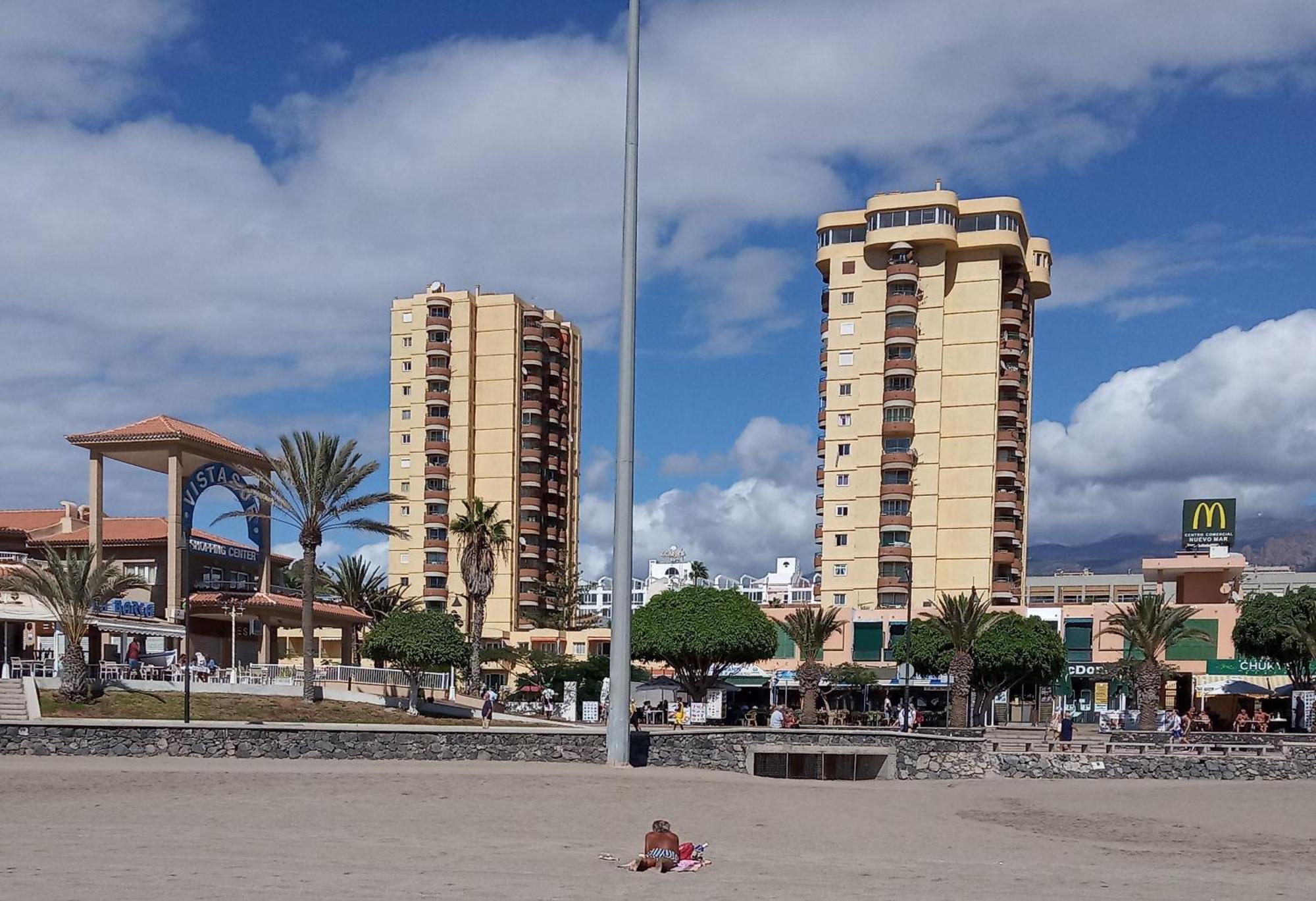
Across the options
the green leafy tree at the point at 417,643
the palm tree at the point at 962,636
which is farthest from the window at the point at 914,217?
the green leafy tree at the point at 417,643

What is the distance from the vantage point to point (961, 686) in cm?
5206

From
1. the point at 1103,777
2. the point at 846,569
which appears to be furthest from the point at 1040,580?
the point at 1103,777

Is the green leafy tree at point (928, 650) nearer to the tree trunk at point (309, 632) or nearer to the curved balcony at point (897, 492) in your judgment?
the tree trunk at point (309, 632)

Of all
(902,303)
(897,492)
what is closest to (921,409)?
(897,492)

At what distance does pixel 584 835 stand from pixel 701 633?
3969cm

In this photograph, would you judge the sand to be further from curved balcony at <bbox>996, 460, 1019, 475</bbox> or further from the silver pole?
curved balcony at <bbox>996, 460, 1019, 475</bbox>

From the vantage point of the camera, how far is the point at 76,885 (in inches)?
544

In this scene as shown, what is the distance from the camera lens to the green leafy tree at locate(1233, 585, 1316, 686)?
184 ft

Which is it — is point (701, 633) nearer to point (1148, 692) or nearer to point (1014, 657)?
point (1014, 657)

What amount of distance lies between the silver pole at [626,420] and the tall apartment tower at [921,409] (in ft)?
200

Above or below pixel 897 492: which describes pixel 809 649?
below

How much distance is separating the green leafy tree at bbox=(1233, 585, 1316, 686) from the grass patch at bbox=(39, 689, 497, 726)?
3153cm

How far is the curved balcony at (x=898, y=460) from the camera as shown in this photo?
90375 mm

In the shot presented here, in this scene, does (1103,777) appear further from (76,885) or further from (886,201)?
(886,201)
